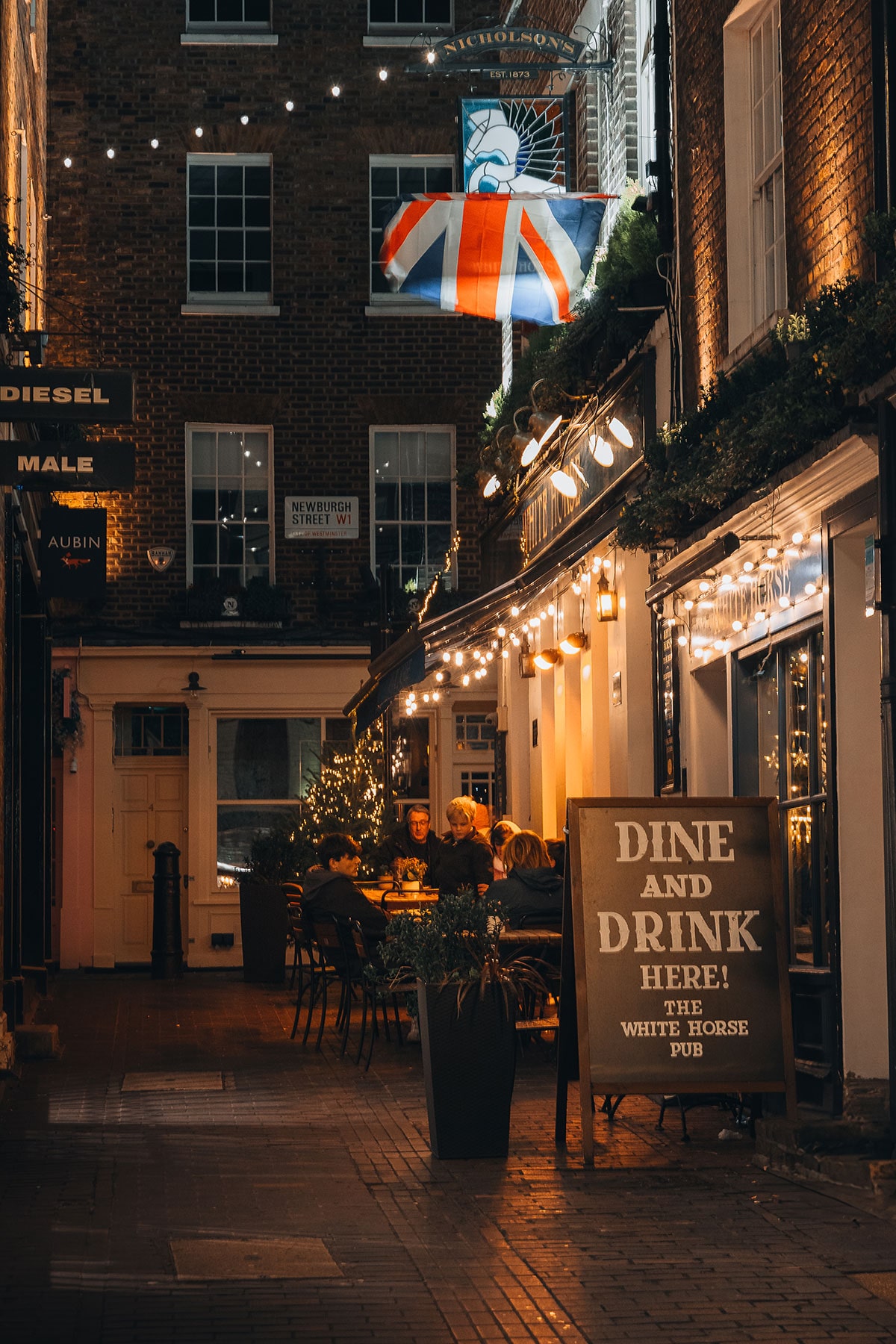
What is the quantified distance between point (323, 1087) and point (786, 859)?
343 cm

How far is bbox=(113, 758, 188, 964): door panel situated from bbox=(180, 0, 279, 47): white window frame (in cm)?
888

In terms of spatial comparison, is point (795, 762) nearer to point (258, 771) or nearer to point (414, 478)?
point (414, 478)

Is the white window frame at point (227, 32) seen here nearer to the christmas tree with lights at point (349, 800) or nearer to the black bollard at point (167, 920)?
the christmas tree with lights at point (349, 800)

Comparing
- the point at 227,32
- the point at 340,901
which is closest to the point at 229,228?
the point at 227,32

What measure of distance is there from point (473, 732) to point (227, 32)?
9209mm

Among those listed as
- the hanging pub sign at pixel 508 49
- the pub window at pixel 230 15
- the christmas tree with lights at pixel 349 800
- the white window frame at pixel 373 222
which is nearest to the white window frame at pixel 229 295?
the white window frame at pixel 373 222

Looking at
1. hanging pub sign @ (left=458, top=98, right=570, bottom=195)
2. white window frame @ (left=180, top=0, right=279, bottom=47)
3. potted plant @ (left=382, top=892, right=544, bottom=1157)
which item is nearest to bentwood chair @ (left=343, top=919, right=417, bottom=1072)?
potted plant @ (left=382, top=892, right=544, bottom=1157)

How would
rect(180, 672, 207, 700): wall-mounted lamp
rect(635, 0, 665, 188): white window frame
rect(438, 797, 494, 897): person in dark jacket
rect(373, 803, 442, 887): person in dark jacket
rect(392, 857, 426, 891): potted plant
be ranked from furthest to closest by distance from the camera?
rect(180, 672, 207, 700): wall-mounted lamp, rect(373, 803, 442, 887): person in dark jacket, rect(392, 857, 426, 891): potted plant, rect(438, 797, 494, 897): person in dark jacket, rect(635, 0, 665, 188): white window frame

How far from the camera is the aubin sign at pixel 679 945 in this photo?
8.46 metres

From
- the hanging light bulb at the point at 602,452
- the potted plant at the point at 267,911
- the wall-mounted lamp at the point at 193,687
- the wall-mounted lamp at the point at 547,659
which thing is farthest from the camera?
the wall-mounted lamp at the point at 193,687

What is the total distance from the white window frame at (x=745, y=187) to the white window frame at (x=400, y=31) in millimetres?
12425

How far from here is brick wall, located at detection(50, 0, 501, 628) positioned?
72.5ft

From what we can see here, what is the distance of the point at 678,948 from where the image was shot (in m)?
8.60

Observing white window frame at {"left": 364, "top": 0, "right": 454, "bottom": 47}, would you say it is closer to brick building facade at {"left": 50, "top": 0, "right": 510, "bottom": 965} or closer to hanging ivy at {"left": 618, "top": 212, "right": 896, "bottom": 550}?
brick building facade at {"left": 50, "top": 0, "right": 510, "bottom": 965}
